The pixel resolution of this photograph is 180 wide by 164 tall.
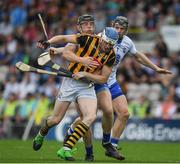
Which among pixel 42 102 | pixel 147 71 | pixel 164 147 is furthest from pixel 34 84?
pixel 164 147

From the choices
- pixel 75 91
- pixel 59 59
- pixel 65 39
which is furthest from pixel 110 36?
pixel 59 59

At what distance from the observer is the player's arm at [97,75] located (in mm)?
12898

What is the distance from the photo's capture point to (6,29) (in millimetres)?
28156

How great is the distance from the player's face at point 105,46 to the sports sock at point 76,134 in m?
1.12

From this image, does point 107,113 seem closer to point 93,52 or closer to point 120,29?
point 93,52

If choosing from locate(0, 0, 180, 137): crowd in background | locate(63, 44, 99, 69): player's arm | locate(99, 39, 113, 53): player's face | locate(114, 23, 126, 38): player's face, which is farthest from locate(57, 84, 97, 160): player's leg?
locate(0, 0, 180, 137): crowd in background

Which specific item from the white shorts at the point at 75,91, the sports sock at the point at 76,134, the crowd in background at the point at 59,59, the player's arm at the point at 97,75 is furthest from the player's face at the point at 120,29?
the crowd in background at the point at 59,59

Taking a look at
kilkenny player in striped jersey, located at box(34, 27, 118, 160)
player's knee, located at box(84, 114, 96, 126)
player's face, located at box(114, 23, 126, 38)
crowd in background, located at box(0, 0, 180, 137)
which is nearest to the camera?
player's knee, located at box(84, 114, 96, 126)

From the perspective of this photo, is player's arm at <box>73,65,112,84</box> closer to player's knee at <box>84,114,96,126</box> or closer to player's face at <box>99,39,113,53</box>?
player's face at <box>99,39,113,53</box>

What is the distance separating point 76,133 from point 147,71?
10398 mm

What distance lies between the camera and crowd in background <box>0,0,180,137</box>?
2172 centimetres

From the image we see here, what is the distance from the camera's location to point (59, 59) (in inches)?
972

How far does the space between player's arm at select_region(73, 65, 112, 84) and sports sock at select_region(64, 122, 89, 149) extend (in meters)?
0.70

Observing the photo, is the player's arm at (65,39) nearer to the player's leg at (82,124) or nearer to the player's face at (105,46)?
the player's face at (105,46)
